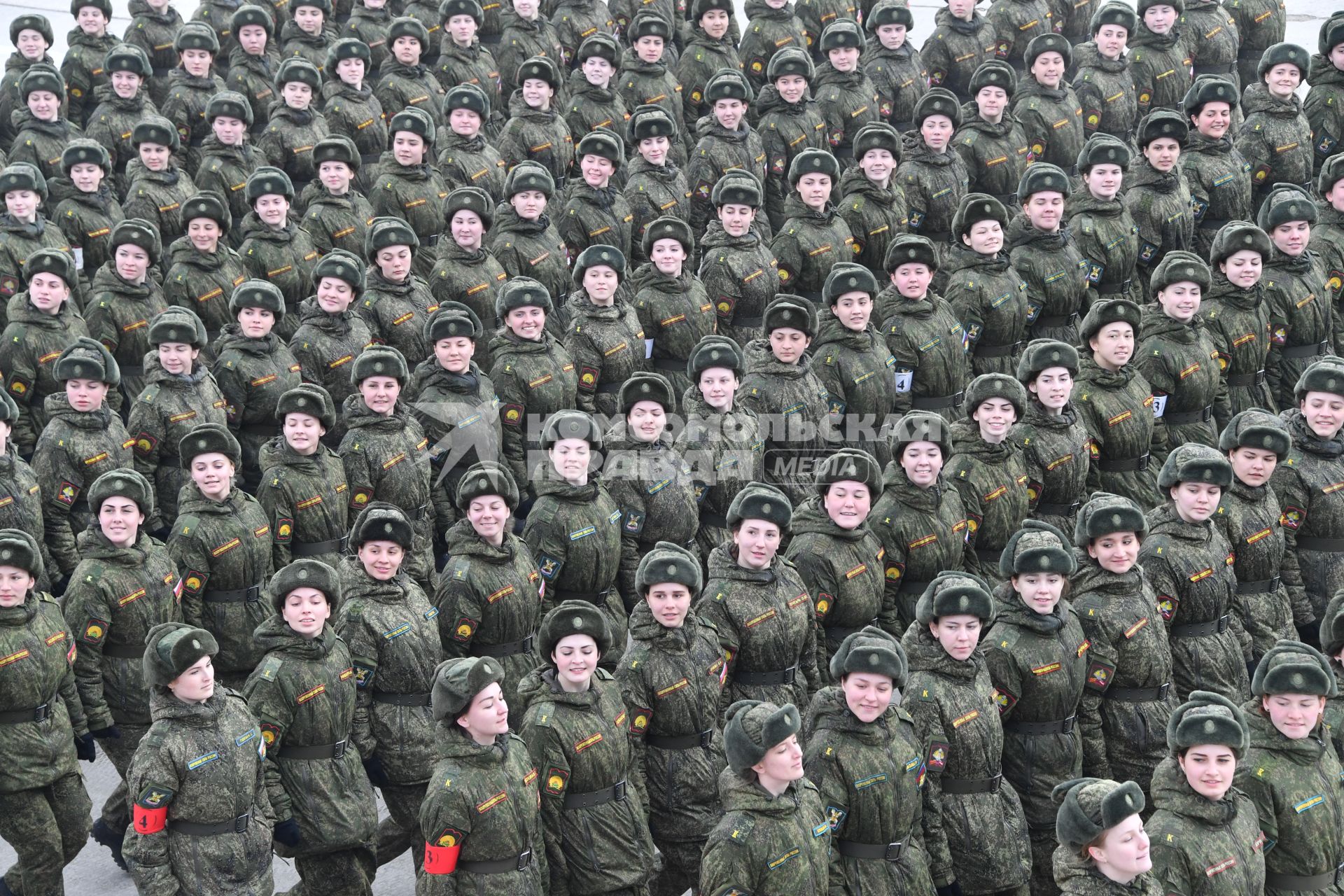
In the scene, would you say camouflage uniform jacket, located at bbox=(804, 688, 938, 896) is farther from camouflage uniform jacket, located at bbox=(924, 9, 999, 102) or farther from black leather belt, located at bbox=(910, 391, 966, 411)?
camouflage uniform jacket, located at bbox=(924, 9, 999, 102)

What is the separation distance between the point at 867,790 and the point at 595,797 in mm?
1230

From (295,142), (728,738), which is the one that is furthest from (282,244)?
(728,738)

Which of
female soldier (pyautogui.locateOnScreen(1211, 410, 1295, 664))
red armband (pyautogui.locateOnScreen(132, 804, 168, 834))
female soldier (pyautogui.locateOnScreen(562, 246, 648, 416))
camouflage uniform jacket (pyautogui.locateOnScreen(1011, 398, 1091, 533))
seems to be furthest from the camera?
female soldier (pyautogui.locateOnScreen(562, 246, 648, 416))

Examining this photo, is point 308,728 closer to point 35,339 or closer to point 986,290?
point 35,339

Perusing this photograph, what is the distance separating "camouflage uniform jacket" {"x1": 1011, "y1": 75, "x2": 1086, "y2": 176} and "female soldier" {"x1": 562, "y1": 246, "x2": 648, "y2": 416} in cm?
479

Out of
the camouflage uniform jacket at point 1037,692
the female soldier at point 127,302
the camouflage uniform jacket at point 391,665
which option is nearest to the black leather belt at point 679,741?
the camouflage uniform jacket at point 391,665

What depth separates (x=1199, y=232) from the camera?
1405 centimetres

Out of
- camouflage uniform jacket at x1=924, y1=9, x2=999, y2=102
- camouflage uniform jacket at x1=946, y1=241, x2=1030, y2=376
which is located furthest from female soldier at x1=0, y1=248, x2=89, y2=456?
camouflage uniform jacket at x1=924, y1=9, x2=999, y2=102

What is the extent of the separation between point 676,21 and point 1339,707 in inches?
420

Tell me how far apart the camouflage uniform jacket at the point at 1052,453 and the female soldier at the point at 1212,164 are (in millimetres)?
4164

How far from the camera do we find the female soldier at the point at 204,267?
41.0 ft

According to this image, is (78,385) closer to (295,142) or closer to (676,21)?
(295,142)

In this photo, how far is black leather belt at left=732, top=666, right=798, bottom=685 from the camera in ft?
28.6

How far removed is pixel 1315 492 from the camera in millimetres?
10039
